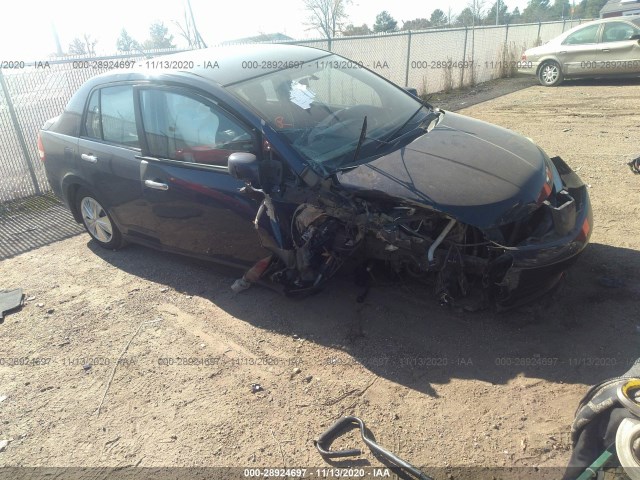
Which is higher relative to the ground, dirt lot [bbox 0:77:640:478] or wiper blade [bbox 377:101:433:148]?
wiper blade [bbox 377:101:433:148]

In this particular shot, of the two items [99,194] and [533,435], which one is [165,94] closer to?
[99,194]

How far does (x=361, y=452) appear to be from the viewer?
8.11 feet

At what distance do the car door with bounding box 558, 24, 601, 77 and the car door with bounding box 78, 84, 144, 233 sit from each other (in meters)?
11.9

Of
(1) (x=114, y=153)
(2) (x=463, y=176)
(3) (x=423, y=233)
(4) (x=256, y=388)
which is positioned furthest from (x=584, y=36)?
(4) (x=256, y=388)

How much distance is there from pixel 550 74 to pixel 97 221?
12326 mm

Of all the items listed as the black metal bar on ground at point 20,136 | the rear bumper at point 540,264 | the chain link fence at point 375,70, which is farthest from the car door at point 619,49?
the black metal bar on ground at point 20,136

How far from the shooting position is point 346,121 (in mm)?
3680

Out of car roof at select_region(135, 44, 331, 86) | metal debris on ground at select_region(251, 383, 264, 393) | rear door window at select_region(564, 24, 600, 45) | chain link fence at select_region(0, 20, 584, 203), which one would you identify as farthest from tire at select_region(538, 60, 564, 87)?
metal debris on ground at select_region(251, 383, 264, 393)

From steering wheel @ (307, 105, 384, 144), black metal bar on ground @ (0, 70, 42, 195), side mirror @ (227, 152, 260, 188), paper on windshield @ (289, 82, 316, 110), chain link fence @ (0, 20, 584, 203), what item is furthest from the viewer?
chain link fence @ (0, 20, 584, 203)

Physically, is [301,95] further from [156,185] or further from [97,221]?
[97,221]

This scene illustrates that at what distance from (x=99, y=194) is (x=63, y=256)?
3.38 ft

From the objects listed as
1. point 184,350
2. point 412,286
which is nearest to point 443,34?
point 412,286

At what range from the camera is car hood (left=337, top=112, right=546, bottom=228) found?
287cm

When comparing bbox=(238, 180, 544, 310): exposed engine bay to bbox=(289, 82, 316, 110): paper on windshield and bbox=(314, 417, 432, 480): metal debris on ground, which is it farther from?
bbox=(314, 417, 432, 480): metal debris on ground
